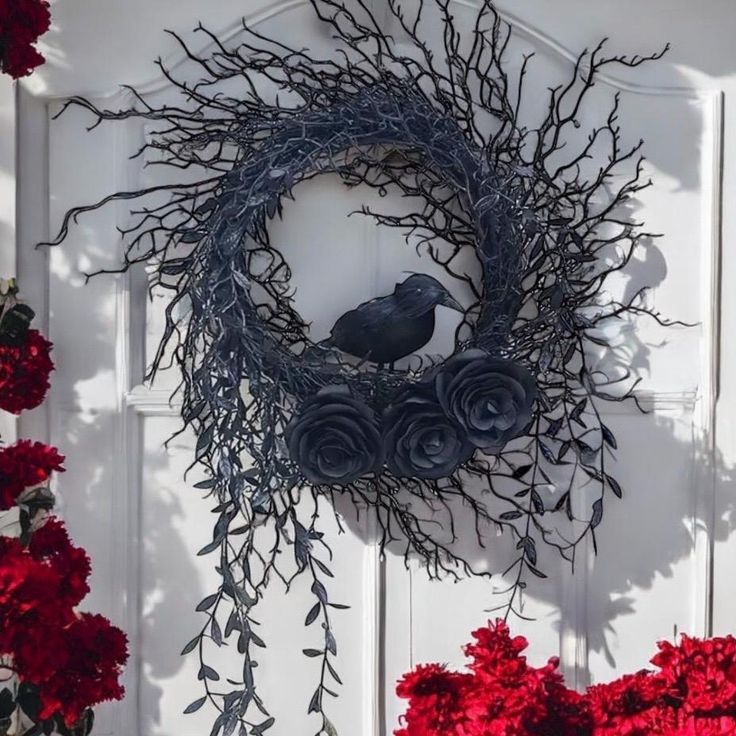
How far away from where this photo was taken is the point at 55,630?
3.64 feet

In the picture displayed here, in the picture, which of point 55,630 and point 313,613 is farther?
point 313,613

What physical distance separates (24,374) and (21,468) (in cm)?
14

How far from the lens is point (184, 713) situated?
4.38ft

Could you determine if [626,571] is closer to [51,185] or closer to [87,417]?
[87,417]

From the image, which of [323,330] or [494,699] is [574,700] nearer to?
[494,699]

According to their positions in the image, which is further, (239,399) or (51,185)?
(51,185)

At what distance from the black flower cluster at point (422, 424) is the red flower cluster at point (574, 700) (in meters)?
0.28

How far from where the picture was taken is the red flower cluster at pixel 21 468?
1.17m

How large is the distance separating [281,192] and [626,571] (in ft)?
2.75

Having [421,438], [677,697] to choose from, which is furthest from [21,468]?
[677,697]

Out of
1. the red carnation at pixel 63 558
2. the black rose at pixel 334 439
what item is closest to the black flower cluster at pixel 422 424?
the black rose at pixel 334 439

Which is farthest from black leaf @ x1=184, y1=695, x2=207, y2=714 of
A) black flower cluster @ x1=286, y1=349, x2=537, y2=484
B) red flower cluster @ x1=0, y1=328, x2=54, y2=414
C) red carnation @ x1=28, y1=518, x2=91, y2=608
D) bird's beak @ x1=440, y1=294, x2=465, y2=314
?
bird's beak @ x1=440, y1=294, x2=465, y2=314

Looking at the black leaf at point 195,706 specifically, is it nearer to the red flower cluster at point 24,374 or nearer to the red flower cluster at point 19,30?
the red flower cluster at point 24,374

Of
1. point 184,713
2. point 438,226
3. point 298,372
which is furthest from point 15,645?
point 438,226
